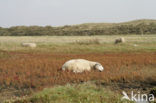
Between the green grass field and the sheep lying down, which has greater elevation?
the sheep lying down

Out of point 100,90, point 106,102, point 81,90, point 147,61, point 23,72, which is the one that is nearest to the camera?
point 106,102

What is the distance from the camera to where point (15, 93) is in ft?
27.5

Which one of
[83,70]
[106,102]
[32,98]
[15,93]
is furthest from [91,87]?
[83,70]

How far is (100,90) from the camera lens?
7668 mm

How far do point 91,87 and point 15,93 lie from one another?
2723mm

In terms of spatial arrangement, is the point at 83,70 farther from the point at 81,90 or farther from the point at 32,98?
the point at 32,98

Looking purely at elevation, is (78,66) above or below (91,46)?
above

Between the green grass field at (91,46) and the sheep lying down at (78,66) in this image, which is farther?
the green grass field at (91,46)

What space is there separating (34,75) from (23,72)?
1.10 meters

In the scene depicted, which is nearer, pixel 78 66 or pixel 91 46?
pixel 78 66

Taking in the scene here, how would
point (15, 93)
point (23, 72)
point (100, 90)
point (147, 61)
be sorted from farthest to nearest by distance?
point (147, 61) < point (23, 72) < point (15, 93) < point (100, 90)

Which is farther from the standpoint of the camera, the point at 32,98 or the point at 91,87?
the point at 91,87

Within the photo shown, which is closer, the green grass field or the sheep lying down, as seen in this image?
the sheep lying down

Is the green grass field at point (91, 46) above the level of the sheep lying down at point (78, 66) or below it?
below
